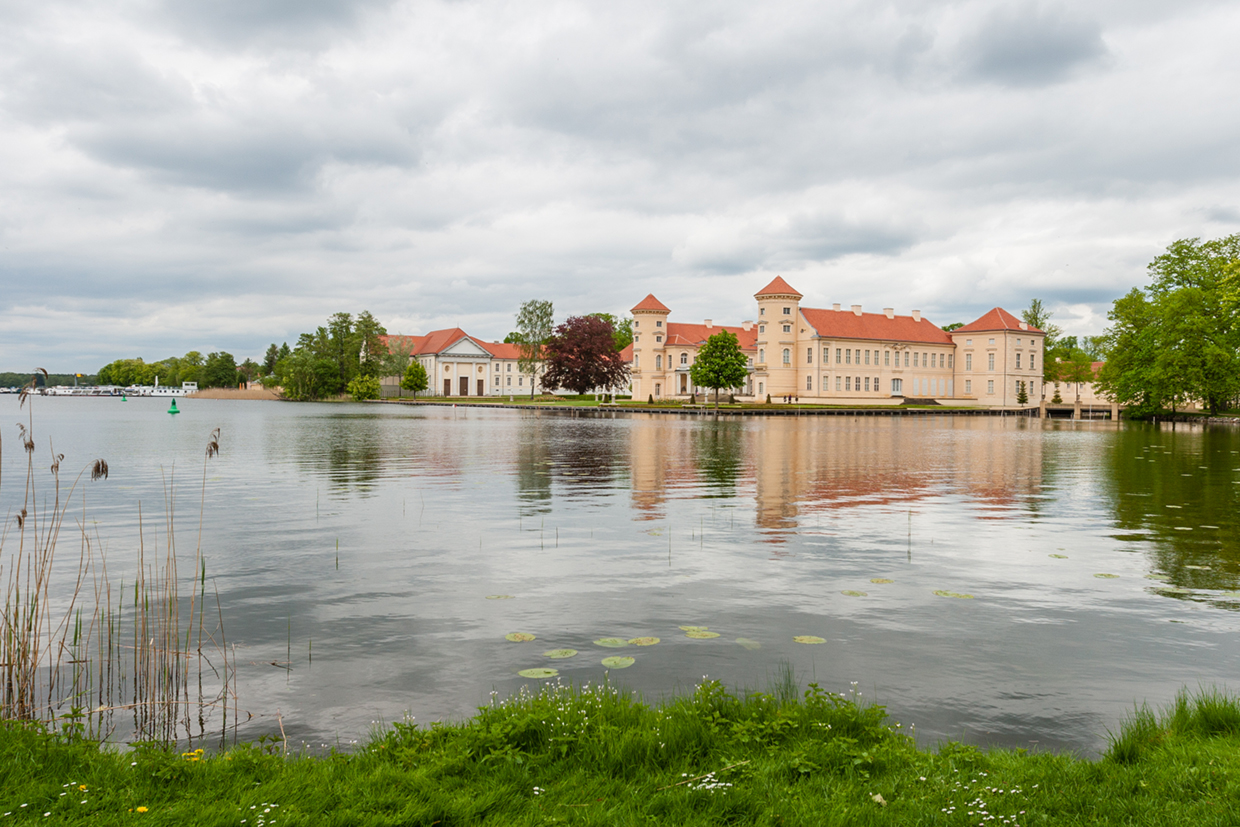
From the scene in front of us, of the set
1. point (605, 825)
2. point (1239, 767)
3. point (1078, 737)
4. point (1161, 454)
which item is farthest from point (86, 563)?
point (1161, 454)

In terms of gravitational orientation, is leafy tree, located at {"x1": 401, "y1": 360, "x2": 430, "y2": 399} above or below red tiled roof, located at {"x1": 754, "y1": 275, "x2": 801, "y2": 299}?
below

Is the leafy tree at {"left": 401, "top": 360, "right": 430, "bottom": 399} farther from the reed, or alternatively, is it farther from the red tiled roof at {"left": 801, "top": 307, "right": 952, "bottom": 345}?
the reed

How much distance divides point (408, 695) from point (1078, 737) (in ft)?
16.2

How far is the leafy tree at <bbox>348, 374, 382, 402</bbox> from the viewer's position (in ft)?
422

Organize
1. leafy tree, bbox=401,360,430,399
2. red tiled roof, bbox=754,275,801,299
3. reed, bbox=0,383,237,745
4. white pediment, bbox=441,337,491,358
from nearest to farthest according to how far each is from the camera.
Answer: reed, bbox=0,383,237,745 < red tiled roof, bbox=754,275,801,299 < leafy tree, bbox=401,360,430,399 < white pediment, bbox=441,337,491,358

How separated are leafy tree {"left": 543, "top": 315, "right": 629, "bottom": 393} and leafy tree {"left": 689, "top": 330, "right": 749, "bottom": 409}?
21.5 m

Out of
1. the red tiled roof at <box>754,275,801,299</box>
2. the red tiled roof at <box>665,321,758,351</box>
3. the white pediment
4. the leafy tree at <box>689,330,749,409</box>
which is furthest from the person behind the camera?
the white pediment

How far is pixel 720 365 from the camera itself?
94062 millimetres

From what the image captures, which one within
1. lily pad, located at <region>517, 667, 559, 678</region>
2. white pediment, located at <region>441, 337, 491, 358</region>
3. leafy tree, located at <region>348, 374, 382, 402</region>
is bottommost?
lily pad, located at <region>517, 667, 559, 678</region>

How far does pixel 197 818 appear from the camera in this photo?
4230mm

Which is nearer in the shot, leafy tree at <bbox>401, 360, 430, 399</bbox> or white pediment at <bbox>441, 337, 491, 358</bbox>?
leafy tree at <bbox>401, 360, 430, 399</bbox>

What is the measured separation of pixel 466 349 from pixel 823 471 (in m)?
137

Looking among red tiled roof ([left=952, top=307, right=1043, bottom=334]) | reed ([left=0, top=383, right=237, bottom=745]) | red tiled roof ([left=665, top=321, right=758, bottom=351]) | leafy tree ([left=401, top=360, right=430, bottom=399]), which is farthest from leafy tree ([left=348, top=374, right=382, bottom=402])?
reed ([left=0, top=383, right=237, bottom=745])

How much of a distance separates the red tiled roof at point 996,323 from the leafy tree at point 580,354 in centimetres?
5147
